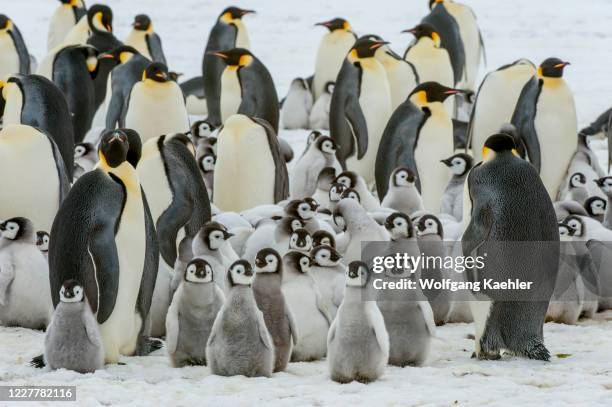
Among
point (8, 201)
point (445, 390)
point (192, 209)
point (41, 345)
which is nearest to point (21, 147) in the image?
point (8, 201)

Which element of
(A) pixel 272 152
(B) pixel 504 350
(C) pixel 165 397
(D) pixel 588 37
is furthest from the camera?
(D) pixel 588 37

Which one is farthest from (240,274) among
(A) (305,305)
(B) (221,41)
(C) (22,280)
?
(B) (221,41)

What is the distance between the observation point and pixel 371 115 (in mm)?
10352

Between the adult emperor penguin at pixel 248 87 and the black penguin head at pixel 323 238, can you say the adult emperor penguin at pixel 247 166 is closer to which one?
the adult emperor penguin at pixel 248 87

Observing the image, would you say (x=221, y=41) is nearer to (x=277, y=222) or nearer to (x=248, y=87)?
(x=248, y=87)

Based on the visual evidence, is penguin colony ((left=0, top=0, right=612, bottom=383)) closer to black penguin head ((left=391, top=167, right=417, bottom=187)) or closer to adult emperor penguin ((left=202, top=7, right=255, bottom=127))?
black penguin head ((left=391, top=167, right=417, bottom=187))

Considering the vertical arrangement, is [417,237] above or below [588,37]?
below

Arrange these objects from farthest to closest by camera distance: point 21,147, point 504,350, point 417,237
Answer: point 21,147 < point 417,237 < point 504,350

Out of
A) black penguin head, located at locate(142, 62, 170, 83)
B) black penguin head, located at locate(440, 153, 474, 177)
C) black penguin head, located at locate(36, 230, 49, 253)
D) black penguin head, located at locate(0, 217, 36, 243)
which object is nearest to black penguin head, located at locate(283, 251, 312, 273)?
black penguin head, located at locate(0, 217, 36, 243)

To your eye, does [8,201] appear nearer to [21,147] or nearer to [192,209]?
[21,147]

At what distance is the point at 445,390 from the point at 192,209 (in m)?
2.46

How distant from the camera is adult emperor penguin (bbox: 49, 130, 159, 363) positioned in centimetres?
520

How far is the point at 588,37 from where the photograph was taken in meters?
17.9

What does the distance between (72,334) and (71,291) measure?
0.17 m
